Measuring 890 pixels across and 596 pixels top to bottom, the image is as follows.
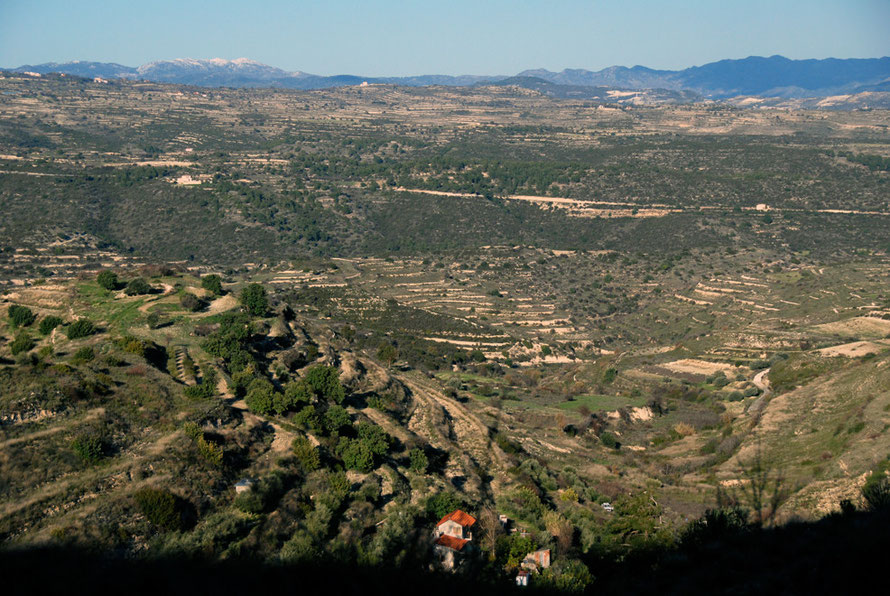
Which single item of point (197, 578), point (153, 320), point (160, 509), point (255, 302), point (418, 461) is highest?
point (160, 509)

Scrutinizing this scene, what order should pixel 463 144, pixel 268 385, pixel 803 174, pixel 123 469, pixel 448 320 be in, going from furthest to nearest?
pixel 463 144 < pixel 803 174 < pixel 448 320 < pixel 268 385 < pixel 123 469

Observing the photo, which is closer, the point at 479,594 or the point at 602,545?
the point at 479,594

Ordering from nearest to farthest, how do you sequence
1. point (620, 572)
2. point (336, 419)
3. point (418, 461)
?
point (620, 572)
point (418, 461)
point (336, 419)

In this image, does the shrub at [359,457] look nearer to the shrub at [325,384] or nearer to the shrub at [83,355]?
the shrub at [325,384]

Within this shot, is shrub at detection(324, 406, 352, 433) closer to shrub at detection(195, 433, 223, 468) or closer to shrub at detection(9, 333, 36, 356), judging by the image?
shrub at detection(195, 433, 223, 468)

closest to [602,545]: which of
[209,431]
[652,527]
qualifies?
[652,527]

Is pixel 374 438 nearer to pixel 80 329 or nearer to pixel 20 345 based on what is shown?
pixel 80 329

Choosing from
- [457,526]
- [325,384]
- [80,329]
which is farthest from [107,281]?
[457,526]

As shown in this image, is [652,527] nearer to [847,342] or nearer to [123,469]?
[123,469]
